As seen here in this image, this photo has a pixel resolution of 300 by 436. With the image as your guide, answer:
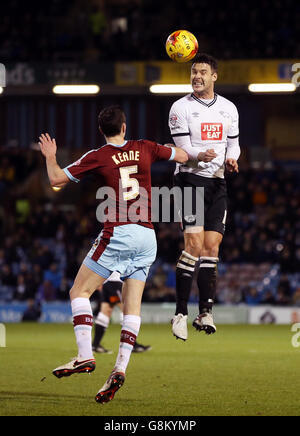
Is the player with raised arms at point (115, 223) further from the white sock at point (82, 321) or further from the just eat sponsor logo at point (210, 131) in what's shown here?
the just eat sponsor logo at point (210, 131)

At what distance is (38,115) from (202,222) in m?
18.5

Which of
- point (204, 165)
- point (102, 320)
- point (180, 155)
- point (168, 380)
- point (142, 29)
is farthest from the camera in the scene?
point (142, 29)

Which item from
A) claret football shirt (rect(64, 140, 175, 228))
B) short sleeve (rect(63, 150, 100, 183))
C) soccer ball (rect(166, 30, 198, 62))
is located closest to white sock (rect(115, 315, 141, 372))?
claret football shirt (rect(64, 140, 175, 228))

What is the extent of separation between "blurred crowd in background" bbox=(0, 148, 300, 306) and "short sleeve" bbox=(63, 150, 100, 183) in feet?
46.3

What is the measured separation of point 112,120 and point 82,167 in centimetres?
51

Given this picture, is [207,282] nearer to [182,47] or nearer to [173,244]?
[182,47]

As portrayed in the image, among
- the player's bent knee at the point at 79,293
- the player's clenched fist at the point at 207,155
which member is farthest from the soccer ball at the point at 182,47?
the player's bent knee at the point at 79,293

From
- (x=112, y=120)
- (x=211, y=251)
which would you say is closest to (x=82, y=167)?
(x=112, y=120)

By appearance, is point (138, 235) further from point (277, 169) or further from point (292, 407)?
point (277, 169)

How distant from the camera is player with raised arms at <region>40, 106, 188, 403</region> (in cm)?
768

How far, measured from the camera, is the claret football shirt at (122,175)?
25.3 feet

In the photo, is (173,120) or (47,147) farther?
(173,120)

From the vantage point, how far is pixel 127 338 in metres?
7.83

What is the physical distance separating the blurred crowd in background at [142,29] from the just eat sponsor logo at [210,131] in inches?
560
